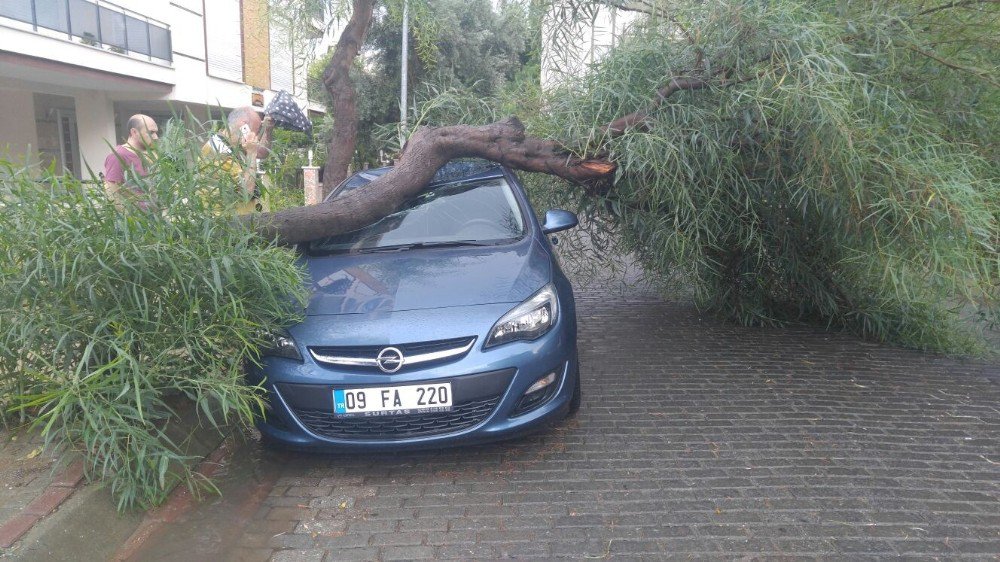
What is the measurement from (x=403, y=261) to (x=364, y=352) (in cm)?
88

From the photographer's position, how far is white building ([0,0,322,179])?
14.2 meters

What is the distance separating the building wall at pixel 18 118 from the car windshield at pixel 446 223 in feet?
48.9

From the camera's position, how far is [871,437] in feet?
14.0

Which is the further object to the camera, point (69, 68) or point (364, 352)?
point (69, 68)

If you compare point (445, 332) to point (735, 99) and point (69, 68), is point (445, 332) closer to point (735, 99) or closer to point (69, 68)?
point (735, 99)

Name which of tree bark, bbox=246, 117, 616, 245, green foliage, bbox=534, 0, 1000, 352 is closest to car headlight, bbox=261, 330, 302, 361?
tree bark, bbox=246, 117, 616, 245

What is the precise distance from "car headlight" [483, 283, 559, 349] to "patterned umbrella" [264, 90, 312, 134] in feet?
16.2

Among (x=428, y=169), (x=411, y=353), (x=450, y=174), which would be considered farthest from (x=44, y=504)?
(x=450, y=174)

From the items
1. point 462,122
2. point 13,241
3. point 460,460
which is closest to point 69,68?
point 462,122

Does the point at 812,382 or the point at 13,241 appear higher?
the point at 13,241

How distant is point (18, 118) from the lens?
17094mm

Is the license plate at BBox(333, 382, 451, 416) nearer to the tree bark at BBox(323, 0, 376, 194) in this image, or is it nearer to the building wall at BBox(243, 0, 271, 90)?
the tree bark at BBox(323, 0, 376, 194)

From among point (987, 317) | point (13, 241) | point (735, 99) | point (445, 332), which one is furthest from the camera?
point (987, 317)

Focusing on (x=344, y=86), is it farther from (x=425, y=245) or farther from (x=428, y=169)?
(x=425, y=245)
